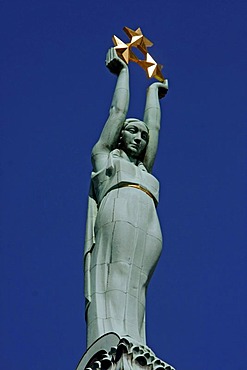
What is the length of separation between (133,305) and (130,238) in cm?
136

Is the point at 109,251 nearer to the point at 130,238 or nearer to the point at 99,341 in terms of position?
the point at 130,238

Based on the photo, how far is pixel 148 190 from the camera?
2812 centimetres

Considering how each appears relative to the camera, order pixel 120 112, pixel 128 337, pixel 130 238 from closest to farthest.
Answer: pixel 128 337 → pixel 130 238 → pixel 120 112

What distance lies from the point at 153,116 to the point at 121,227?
12.8ft

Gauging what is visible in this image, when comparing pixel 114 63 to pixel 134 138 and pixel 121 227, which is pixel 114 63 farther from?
pixel 121 227

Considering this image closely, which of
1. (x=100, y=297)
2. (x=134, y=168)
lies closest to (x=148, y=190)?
(x=134, y=168)

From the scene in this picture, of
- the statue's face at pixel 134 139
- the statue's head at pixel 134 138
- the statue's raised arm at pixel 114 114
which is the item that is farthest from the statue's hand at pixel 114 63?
the statue's face at pixel 134 139

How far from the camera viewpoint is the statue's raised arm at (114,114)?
29000 mm

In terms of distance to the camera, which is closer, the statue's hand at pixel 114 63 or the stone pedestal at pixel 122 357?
the stone pedestal at pixel 122 357

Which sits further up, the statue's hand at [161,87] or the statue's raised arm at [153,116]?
the statue's hand at [161,87]

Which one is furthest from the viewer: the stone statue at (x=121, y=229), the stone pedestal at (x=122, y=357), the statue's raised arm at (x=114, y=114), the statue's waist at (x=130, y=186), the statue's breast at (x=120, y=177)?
the statue's raised arm at (x=114, y=114)

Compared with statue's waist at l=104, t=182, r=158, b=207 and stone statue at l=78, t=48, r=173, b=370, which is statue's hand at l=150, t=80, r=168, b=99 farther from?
statue's waist at l=104, t=182, r=158, b=207

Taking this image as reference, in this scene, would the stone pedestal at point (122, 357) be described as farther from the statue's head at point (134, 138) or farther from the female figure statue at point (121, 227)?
the statue's head at point (134, 138)

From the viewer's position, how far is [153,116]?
30.3 m
